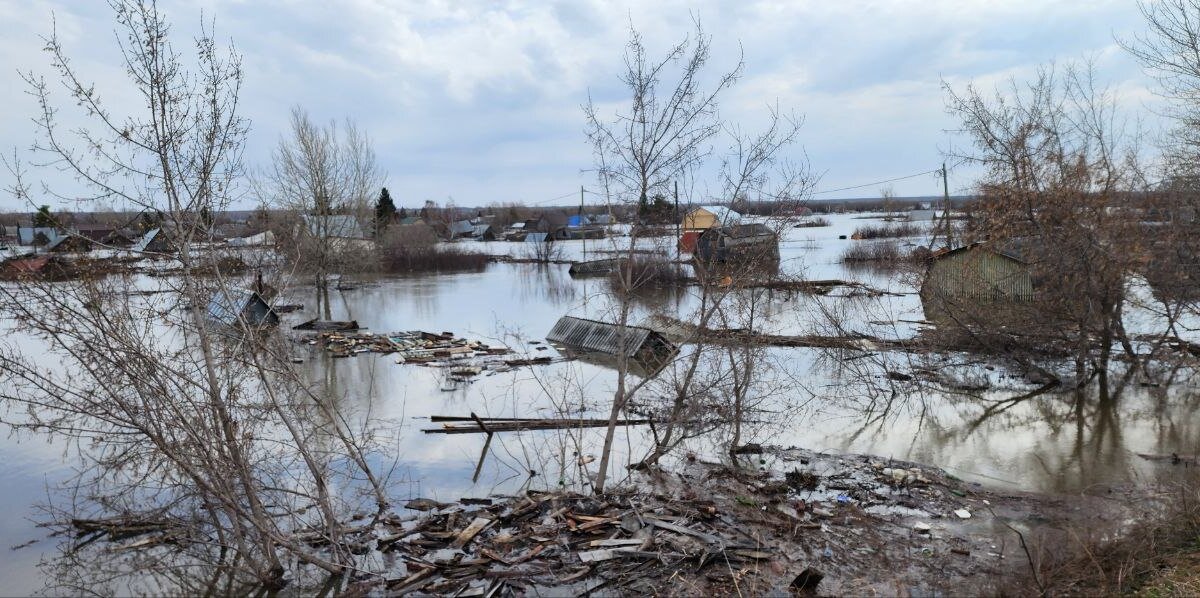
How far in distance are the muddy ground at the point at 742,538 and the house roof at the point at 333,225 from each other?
96.5 ft

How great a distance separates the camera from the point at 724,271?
33.9 ft

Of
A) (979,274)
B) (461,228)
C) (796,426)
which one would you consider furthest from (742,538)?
(461,228)

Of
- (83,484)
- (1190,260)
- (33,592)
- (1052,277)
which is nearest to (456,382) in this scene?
(83,484)

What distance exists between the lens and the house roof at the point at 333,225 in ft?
116

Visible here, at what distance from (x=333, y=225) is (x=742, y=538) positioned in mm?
33349

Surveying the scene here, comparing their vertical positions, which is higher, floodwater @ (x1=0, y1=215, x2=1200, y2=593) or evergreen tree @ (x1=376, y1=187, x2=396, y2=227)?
evergreen tree @ (x1=376, y1=187, x2=396, y2=227)

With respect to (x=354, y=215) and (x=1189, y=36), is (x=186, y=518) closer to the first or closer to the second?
(x=1189, y=36)

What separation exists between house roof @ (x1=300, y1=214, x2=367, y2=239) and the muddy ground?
96.5 feet

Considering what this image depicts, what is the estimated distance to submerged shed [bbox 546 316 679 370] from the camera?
16.4 meters

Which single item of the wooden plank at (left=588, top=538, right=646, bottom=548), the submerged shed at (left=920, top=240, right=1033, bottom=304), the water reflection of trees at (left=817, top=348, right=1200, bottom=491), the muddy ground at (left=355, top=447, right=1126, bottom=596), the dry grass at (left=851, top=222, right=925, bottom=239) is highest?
the dry grass at (left=851, top=222, right=925, bottom=239)

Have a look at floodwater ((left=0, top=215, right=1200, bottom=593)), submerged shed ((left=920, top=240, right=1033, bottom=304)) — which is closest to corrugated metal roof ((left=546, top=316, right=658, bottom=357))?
floodwater ((left=0, top=215, right=1200, bottom=593))

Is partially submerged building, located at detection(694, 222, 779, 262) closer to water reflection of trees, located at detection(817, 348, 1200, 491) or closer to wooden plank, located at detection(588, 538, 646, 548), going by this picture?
water reflection of trees, located at detection(817, 348, 1200, 491)

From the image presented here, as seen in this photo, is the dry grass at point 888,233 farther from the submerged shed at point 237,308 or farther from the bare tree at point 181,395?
the bare tree at point 181,395

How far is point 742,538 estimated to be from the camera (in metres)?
7.38
